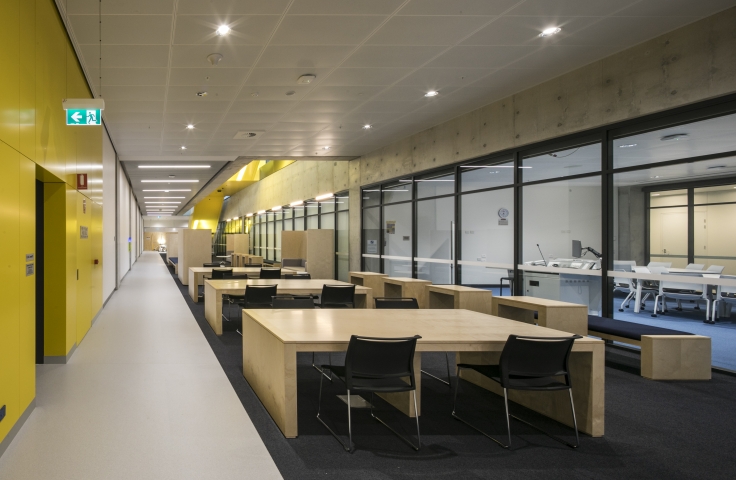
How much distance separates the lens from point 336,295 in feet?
22.8

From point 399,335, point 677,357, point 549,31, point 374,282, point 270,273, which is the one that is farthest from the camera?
point 270,273

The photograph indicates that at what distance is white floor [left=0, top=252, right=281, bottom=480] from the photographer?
295 centimetres

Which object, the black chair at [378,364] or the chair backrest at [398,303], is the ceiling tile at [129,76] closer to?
the chair backrest at [398,303]

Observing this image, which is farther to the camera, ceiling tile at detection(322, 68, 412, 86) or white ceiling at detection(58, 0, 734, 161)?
ceiling tile at detection(322, 68, 412, 86)

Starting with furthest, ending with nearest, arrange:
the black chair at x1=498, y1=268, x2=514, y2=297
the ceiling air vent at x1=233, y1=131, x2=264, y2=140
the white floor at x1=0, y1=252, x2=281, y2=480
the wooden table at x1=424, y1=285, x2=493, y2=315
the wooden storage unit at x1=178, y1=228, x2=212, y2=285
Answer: the wooden storage unit at x1=178, y1=228, x2=212, y2=285, the ceiling air vent at x1=233, y1=131, x2=264, y2=140, the black chair at x1=498, y1=268, x2=514, y2=297, the wooden table at x1=424, y1=285, x2=493, y2=315, the white floor at x1=0, y1=252, x2=281, y2=480

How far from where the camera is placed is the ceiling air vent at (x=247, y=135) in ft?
32.3

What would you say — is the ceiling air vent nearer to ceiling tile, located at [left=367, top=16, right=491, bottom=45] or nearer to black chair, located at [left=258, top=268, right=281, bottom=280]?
black chair, located at [left=258, top=268, right=281, bottom=280]

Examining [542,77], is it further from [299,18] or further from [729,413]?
[729,413]

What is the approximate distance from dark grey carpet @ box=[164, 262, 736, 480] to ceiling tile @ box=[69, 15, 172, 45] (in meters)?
3.53

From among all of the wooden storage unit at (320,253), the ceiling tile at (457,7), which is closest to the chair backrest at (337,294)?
the ceiling tile at (457,7)

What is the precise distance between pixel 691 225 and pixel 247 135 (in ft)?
25.3

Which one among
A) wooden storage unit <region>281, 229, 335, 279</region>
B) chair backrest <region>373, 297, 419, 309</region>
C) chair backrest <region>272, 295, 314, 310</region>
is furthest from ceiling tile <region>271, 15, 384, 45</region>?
wooden storage unit <region>281, 229, 335, 279</region>

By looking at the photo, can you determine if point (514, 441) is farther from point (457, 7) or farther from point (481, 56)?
point (481, 56)

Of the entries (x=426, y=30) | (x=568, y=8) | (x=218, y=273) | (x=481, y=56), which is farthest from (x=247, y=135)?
(x=568, y=8)
